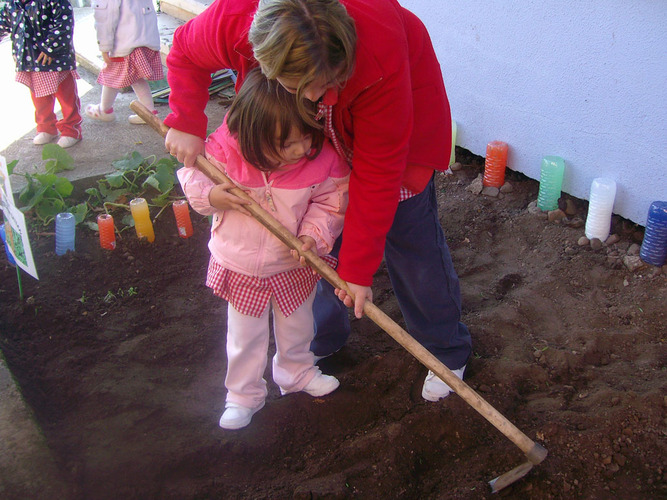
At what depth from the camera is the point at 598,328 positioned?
2.79m

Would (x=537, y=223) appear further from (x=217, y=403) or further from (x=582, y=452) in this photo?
(x=217, y=403)

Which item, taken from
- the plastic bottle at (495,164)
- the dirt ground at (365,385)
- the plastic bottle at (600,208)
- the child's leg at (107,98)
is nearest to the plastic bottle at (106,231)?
the dirt ground at (365,385)

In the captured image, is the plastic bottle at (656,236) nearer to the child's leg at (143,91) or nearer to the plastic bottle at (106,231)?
the plastic bottle at (106,231)

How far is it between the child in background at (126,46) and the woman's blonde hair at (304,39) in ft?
11.5

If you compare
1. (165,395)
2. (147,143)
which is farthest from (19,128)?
(165,395)

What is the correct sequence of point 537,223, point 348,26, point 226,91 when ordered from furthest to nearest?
point 226,91
point 537,223
point 348,26

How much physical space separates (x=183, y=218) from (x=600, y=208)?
86.6 inches

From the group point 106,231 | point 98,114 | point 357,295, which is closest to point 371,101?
point 357,295

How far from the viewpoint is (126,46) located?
181 inches

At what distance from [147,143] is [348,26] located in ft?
10.8

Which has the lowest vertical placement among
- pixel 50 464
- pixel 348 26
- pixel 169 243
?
pixel 169 243

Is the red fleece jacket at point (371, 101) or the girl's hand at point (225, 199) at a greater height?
the red fleece jacket at point (371, 101)

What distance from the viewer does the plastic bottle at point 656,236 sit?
2.99 m

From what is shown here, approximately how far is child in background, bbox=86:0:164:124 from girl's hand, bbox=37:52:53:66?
1.28ft
